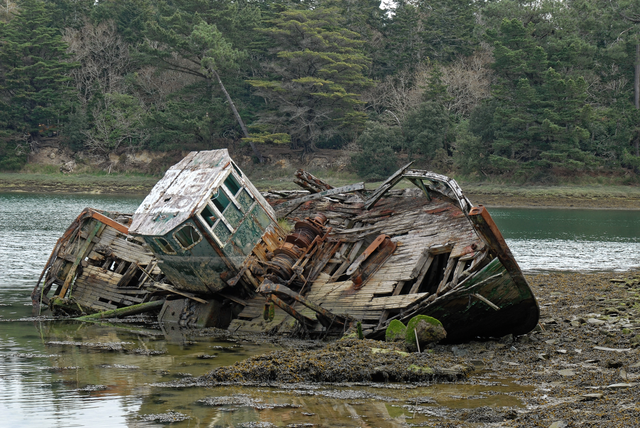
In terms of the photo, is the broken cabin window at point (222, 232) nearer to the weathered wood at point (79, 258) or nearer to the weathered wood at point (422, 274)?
the weathered wood at point (422, 274)

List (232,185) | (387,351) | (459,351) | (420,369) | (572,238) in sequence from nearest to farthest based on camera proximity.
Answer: (420,369) → (387,351) → (459,351) → (232,185) → (572,238)

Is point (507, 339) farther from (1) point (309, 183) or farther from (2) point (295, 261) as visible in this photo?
(1) point (309, 183)

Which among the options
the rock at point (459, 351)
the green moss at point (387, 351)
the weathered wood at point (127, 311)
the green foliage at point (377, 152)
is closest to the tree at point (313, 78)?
the green foliage at point (377, 152)

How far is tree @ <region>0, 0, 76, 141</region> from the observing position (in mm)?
63594

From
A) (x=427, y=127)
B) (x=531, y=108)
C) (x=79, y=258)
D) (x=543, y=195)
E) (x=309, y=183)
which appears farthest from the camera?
(x=427, y=127)

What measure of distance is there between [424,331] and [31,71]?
2419 inches

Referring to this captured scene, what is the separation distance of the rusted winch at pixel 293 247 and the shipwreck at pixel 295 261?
3cm

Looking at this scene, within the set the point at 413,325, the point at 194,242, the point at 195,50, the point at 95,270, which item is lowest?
the point at 95,270

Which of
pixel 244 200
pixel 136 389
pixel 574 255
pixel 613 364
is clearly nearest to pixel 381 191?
pixel 244 200

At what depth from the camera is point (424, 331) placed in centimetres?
1098

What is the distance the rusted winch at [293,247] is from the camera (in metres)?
14.3

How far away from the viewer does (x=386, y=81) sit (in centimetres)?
6450

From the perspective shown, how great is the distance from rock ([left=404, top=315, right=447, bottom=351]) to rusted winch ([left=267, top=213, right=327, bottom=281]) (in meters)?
3.84

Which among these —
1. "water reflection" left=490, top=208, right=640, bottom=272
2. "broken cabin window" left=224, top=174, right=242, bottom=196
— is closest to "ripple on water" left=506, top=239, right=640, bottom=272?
"water reflection" left=490, top=208, right=640, bottom=272
